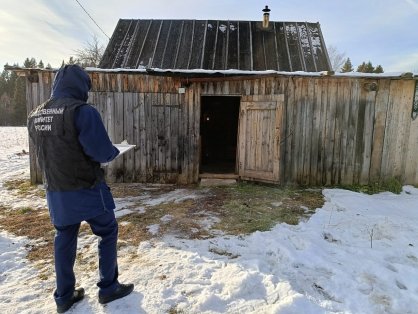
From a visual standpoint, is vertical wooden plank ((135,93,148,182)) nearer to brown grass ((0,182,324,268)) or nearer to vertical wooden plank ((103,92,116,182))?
vertical wooden plank ((103,92,116,182))

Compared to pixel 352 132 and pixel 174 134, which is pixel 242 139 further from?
pixel 352 132

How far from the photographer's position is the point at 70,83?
236 cm

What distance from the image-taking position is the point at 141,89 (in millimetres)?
6984

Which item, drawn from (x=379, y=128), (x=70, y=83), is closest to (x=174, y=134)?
(x=379, y=128)

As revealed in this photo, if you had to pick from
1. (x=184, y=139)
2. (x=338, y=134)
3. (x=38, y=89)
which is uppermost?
(x=38, y=89)

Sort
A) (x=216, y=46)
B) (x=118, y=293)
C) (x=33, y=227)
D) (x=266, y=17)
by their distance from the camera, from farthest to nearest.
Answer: (x=266, y=17) < (x=216, y=46) < (x=33, y=227) < (x=118, y=293)

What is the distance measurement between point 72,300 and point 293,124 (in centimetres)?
546

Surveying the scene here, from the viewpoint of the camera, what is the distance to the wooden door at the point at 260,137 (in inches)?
259

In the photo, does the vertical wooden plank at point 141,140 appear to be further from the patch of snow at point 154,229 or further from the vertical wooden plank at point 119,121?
the patch of snow at point 154,229

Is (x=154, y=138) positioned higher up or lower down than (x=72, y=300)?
higher up

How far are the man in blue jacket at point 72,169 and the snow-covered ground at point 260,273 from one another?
37 centimetres

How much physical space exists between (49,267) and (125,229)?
114cm

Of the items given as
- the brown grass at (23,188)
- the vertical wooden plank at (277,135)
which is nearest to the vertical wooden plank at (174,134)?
the vertical wooden plank at (277,135)

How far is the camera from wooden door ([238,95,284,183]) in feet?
21.6
